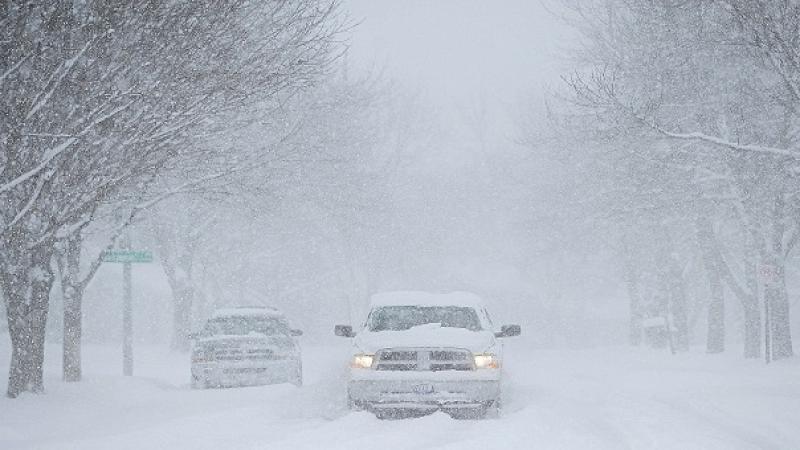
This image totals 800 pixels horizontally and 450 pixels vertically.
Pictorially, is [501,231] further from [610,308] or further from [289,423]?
[289,423]

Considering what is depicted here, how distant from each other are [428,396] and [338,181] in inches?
789

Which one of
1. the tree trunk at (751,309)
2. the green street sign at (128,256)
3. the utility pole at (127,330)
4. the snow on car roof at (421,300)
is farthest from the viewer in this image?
the tree trunk at (751,309)

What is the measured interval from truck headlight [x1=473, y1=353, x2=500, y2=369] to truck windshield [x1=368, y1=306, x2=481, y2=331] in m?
1.18

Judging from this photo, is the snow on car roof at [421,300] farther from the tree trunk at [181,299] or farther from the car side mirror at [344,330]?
the tree trunk at [181,299]

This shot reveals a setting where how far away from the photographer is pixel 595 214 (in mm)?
27359

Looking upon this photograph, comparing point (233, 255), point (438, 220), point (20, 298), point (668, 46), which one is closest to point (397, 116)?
point (438, 220)

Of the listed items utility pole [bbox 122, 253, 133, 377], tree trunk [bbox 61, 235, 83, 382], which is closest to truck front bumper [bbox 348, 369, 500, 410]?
tree trunk [bbox 61, 235, 83, 382]

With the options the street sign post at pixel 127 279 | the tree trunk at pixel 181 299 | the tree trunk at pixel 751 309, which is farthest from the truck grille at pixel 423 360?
the tree trunk at pixel 181 299

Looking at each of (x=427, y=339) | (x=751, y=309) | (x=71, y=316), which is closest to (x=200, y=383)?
(x=71, y=316)

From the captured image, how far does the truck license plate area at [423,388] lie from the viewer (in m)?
9.49

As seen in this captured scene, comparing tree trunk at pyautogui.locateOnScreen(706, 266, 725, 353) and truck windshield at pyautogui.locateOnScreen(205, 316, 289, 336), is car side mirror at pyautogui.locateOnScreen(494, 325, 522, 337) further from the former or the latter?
tree trunk at pyautogui.locateOnScreen(706, 266, 725, 353)

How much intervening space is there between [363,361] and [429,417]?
1.05 metres

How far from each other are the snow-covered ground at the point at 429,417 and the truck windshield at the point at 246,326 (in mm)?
1335

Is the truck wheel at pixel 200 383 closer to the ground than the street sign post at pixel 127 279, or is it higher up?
closer to the ground
